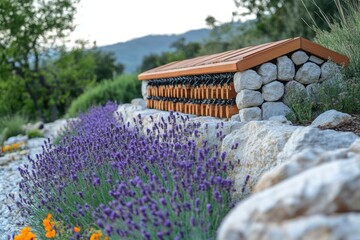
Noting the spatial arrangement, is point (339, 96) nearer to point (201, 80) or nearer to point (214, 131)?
point (214, 131)

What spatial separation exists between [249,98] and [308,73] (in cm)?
66

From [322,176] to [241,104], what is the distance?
3516 mm

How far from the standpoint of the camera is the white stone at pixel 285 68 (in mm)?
5293

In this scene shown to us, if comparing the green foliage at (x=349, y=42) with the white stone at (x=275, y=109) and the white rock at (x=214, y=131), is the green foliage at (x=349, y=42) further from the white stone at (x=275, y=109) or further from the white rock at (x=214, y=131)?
the white rock at (x=214, y=131)

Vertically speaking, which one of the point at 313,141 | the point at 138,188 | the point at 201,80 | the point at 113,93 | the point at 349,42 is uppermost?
the point at 349,42

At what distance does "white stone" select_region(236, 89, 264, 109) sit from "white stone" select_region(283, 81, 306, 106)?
0.82 ft

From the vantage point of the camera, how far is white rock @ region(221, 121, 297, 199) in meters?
3.49

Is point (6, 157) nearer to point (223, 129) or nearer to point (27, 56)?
point (223, 129)

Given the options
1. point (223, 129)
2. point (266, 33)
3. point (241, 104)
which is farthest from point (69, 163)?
point (266, 33)

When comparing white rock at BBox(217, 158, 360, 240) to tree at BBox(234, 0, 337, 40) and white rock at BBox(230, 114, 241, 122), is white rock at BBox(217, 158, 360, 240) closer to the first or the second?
white rock at BBox(230, 114, 241, 122)

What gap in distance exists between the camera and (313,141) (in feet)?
10.2

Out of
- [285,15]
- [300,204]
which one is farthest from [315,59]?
[285,15]

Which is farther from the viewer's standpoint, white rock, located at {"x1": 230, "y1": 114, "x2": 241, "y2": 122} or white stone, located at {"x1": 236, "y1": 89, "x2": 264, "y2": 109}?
white rock, located at {"x1": 230, "y1": 114, "x2": 241, "y2": 122}

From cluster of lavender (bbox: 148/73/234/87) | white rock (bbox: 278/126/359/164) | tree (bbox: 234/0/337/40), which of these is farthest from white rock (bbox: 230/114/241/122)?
tree (bbox: 234/0/337/40)
